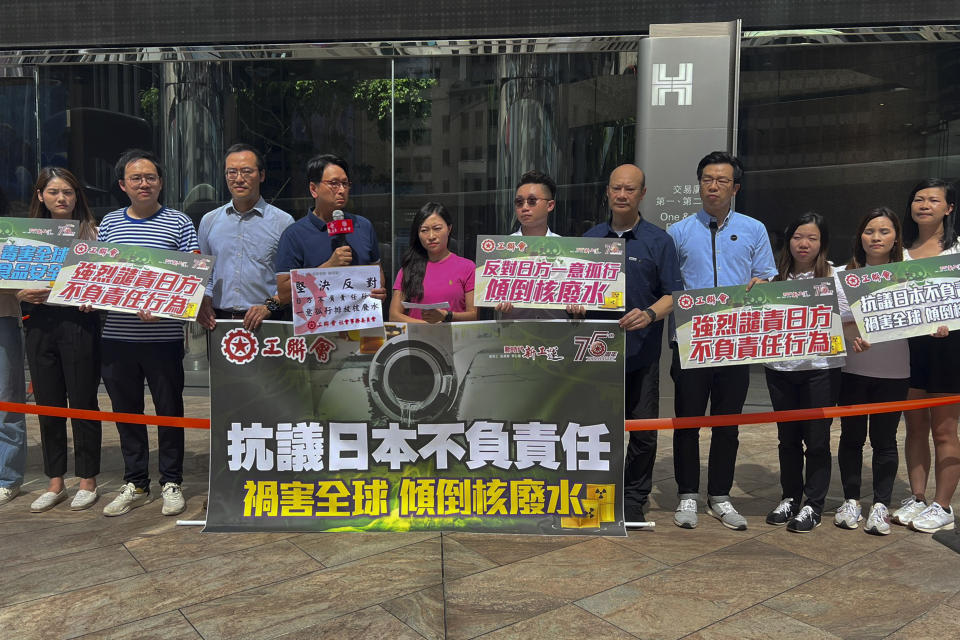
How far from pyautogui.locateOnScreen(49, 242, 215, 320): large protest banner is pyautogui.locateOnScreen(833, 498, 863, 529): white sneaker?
358 cm

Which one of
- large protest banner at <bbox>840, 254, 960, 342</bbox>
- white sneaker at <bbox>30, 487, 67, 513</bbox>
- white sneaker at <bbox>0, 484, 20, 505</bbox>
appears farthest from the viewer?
white sneaker at <bbox>0, 484, 20, 505</bbox>

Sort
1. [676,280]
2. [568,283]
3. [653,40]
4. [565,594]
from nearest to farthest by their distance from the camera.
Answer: [565,594] < [568,283] < [676,280] < [653,40]

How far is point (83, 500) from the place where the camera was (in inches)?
187

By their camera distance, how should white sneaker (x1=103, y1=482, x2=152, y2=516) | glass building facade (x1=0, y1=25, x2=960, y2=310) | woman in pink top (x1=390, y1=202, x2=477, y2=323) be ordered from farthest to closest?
glass building facade (x1=0, y1=25, x2=960, y2=310), white sneaker (x1=103, y1=482, x2=152, y2=516), woman in pink top (x1=390, y1=202, x2=477, y2=323)

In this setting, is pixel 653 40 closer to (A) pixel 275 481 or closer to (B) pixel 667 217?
(B) pixel 667 217

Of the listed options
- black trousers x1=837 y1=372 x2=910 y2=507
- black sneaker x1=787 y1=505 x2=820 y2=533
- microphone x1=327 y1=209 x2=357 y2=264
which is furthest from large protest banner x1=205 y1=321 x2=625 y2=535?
black trousers x1=837 y1=372 x2=910 y2=507

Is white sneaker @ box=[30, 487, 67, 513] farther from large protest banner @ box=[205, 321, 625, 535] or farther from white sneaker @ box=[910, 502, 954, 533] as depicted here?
white sneaker @ box=[910, 502, 954, 533]

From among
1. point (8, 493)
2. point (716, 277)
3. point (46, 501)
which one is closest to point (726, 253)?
point (716, 277)

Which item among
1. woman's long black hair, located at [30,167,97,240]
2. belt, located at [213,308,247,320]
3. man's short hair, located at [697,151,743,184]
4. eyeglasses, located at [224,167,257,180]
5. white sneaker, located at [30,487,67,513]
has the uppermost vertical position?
man's short hair, located at [697,151,743,184]

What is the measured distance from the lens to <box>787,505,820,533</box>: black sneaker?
14.3ft

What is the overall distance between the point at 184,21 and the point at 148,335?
4.23 meters

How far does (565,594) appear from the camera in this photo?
350 cm

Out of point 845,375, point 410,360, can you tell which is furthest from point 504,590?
point 845,375

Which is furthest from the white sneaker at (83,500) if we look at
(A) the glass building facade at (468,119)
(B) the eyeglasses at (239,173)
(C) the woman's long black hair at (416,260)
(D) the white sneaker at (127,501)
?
(A) the glass building facade at (468,119)
